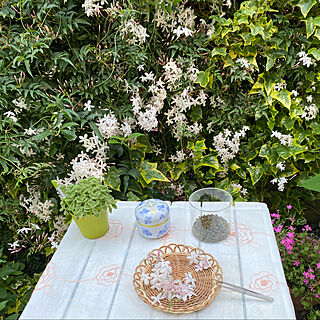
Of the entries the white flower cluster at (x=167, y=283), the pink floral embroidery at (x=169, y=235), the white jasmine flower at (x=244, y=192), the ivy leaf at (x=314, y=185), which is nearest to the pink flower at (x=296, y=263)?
the white jasmine flower at (x=244, y=192)

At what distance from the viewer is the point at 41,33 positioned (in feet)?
5.57

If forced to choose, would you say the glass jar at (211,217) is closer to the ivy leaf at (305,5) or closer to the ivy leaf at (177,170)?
the ivy leaf at (177,170)

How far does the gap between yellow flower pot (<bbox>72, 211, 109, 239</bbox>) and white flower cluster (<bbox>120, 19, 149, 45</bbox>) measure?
0.94m

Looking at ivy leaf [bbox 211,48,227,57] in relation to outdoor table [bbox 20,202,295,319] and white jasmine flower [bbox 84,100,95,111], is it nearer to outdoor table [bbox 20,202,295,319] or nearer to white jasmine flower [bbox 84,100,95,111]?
white jasmine flower [bbox 84,100,95,111]

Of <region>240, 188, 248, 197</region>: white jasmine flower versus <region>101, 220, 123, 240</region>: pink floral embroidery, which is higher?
<region>101, 220, 123, 240</region>: pink floral embroidery

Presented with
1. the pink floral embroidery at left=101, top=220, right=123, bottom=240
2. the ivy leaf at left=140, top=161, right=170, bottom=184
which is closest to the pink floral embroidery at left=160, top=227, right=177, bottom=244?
the pink floral embroidery at left=101, top=220, right=123, bottom=240

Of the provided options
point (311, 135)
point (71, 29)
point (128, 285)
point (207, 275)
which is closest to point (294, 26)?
point (311, 135)

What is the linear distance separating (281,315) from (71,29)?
4.89 ft

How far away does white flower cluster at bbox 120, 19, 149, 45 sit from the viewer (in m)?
1.69

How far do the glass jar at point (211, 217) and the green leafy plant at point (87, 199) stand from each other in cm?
32

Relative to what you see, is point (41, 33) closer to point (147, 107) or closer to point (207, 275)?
point (147, 107)

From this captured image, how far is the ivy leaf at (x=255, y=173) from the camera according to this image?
81.5 inches

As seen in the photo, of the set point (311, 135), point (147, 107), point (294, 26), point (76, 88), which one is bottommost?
point (311, 135)

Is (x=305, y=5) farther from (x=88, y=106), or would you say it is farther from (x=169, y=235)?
(x=169, y=235)
